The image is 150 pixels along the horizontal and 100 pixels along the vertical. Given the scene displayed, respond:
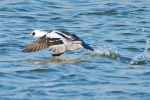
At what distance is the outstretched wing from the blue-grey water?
178 millimetres

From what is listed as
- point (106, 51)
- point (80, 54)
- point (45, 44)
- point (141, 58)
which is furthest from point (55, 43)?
point (141, 58)

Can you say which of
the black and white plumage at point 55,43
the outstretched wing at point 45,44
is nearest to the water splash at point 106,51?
the black and white plumage at point 55,43

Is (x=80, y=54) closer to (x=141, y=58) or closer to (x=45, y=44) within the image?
(x=45, y=44)

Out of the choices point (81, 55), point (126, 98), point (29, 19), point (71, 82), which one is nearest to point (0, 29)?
point (29, 19)

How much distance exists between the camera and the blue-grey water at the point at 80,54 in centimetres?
988

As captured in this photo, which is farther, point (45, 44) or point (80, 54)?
point (80, 54)

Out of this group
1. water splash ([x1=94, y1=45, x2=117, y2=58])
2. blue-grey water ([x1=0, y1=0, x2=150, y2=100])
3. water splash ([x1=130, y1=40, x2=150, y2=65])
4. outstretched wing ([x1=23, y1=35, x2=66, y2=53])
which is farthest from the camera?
water splash ([x1=94, y1=45, x2=117, y2=58])

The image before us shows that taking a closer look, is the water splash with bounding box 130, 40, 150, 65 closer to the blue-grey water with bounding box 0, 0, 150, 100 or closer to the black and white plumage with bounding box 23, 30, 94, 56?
the blue-grey water with bounding box 0, 0, 150, 100

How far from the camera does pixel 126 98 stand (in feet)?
31.4

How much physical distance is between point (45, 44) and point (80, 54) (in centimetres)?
96

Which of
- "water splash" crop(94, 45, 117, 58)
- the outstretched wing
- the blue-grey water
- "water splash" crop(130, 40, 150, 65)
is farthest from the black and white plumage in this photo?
"water splash" crop(130, 40, 150, 65)

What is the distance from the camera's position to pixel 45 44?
12188 millimetres

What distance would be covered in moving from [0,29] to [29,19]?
1.45 metres

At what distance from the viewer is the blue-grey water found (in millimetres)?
9883
